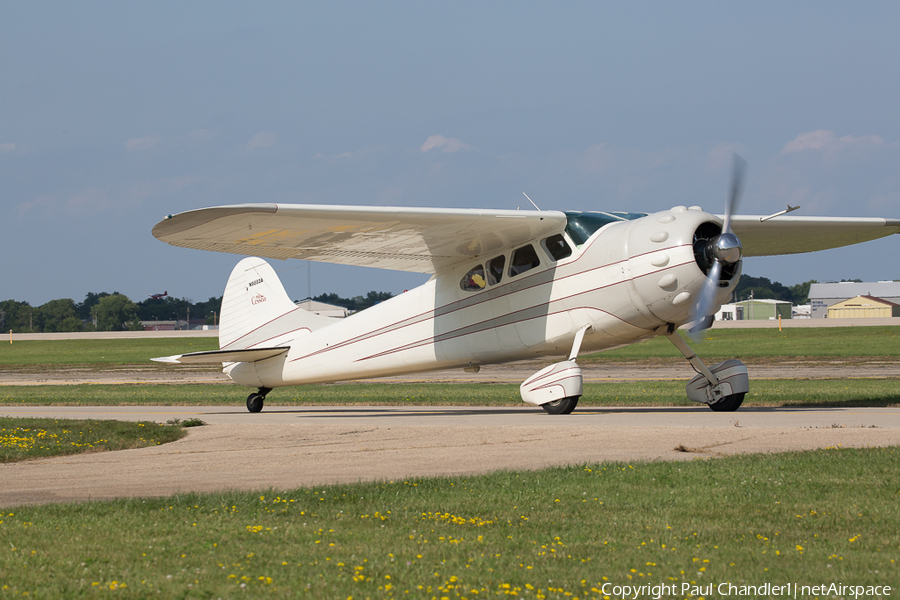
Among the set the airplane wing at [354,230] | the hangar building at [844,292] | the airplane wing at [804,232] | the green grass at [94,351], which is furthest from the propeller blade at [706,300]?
the hangar building at [844,292]

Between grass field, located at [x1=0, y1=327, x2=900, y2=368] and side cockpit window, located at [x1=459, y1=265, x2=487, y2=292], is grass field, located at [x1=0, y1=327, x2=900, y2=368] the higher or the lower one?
the lower one

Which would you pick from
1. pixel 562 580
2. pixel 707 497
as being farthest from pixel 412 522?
pixel 707 497

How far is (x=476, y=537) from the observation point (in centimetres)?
585

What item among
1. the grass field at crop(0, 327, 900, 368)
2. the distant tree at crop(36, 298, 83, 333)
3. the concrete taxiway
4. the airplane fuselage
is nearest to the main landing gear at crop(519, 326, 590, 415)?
the concrete taxiway

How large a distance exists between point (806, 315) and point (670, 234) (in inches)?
5584

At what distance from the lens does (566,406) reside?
48.3 feet

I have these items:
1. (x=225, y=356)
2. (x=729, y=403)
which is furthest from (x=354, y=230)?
(x=729, y=403)

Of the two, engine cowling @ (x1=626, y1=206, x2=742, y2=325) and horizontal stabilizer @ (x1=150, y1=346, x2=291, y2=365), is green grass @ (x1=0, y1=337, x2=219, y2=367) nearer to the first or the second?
horizontal stabilizer @ (x1=150, y1=346, x2=291, y2=365)

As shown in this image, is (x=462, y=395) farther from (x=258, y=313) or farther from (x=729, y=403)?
(x=729, y=403)

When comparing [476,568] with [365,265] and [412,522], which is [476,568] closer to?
[412,522]

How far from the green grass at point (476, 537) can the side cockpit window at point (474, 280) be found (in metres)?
8.42

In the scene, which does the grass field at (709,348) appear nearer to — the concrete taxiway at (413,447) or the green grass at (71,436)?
the concrete taxiway at (413,447)

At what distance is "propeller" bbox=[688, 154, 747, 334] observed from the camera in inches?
521

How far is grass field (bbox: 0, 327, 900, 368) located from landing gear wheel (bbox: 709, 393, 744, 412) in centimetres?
2666
